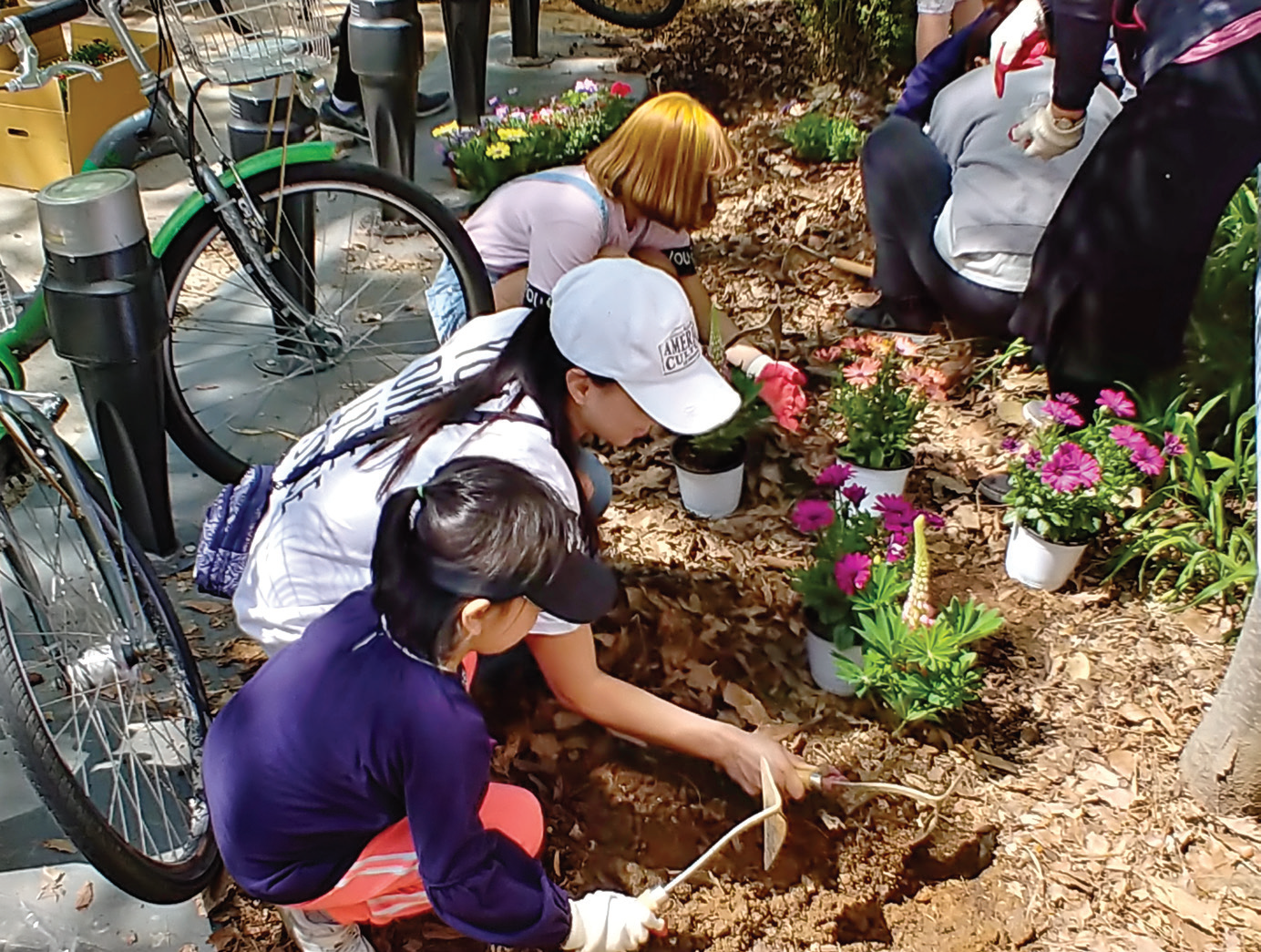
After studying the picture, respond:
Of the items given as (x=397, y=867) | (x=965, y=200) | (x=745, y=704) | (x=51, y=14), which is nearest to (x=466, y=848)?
(x=397, y=867)

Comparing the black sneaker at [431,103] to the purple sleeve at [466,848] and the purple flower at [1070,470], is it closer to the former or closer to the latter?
the purple flower at [1070,470]

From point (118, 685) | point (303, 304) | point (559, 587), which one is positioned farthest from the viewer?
point (303, 304)

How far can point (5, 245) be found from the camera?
13.5ft

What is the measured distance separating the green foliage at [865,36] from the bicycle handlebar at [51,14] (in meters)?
3.78

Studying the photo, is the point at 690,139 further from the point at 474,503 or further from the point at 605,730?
the point at 474,503

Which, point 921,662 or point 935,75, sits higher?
point 935,75

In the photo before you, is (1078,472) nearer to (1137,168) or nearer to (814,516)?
(814,516)

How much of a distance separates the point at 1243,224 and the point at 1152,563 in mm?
1200

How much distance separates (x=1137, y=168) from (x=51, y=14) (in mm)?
2338

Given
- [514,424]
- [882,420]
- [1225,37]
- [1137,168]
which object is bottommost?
[882,420]

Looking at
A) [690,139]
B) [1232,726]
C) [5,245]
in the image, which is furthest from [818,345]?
[5,245]

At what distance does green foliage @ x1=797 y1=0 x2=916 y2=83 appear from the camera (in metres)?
5.25

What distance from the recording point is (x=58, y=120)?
4.22 m

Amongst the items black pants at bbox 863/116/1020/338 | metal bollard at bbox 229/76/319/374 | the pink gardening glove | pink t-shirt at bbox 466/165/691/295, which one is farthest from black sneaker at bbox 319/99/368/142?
the pink gardening glove
